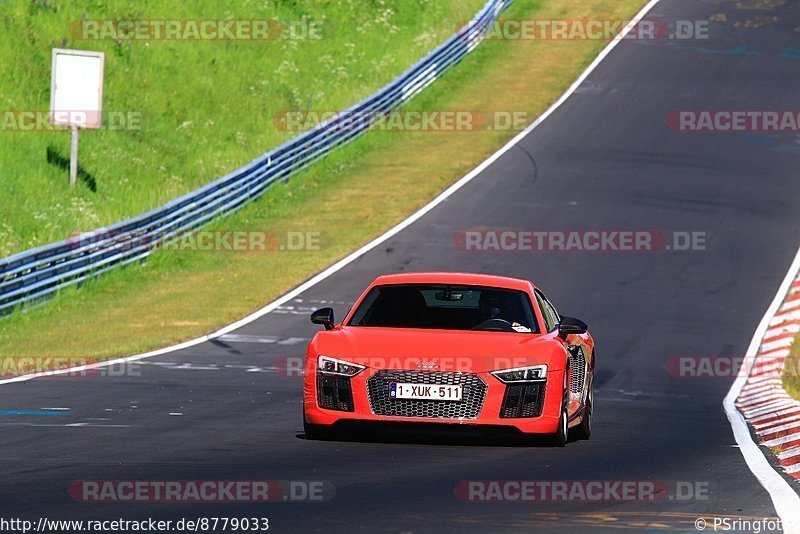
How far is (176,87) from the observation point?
127ft

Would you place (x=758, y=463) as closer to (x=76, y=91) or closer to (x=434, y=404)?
(x=434, y=404)

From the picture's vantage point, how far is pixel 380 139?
37.6 metres

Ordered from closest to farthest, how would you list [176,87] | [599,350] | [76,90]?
[599,350] → [76,90] → [176,87]

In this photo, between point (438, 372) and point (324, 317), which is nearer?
point (438, 372)

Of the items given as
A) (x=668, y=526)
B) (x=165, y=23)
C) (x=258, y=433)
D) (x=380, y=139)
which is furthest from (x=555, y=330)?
(x=165, y=23)

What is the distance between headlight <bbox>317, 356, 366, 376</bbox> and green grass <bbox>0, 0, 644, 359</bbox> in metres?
8.46

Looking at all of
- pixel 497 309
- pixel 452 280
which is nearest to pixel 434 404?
pixel 497 309

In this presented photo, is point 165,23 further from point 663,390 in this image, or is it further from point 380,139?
point 663,390

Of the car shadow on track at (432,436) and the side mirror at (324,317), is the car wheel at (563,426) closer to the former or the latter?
the car shadow on track at (432,436)

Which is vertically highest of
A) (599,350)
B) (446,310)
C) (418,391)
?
(446,310)

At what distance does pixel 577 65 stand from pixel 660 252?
16.3m

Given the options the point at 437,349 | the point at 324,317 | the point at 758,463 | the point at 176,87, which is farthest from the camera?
the point at 176,87

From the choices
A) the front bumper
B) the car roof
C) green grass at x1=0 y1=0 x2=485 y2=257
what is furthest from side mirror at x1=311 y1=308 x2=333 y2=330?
green grass at x1=0 y1=0 x2=485 y2=257

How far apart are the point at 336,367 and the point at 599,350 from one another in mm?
9765
